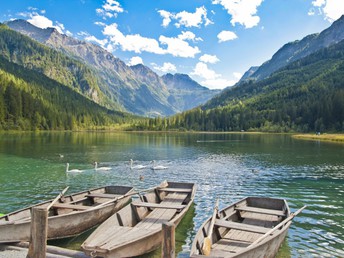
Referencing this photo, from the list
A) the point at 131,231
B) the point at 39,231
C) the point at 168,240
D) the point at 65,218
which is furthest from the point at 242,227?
the point at 65,218

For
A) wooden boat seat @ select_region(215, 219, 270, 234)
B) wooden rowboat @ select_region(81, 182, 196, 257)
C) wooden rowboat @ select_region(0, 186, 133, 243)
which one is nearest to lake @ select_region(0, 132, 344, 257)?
wooden rowboat @ select_region(81, 182, 196, 257)

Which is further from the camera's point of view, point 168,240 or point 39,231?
point 39,231

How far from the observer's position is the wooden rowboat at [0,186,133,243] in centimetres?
1738

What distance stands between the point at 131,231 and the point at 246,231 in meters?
7.03

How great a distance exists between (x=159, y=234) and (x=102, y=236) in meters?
3.31

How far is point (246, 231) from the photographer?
1891cm

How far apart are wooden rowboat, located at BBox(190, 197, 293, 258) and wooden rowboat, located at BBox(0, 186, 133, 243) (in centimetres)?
860

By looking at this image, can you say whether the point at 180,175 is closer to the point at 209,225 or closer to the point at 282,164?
the point at 282,164

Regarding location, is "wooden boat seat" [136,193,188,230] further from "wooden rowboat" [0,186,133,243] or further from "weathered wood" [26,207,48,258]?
"weathered wood" [26,207,48,258]

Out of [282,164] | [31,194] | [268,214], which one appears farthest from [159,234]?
[282,164]

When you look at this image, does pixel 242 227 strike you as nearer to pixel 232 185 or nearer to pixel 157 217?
pixel 157 217

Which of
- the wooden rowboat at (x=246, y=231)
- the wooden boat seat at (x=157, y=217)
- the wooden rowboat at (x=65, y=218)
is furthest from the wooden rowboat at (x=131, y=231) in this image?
the wooden rowboat at (x=246, y=231)

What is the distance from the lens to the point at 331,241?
2206 cm

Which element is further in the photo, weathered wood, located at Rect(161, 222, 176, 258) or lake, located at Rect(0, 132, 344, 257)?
lake, located at Rect(0, 132, 344, 257)
